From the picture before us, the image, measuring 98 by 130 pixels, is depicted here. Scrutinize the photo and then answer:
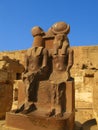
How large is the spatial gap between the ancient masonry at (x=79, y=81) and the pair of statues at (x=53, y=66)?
58 centimetres

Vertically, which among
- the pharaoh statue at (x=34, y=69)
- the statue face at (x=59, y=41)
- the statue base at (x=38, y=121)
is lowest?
the statue base at (x=38, y=121)

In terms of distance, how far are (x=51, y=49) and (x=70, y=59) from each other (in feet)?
2.72

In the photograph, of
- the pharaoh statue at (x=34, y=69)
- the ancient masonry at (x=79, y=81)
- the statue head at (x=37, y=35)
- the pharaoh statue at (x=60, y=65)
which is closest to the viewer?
the pharaoh statue at (x=60, y=65)

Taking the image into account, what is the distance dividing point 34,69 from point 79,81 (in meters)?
6.88

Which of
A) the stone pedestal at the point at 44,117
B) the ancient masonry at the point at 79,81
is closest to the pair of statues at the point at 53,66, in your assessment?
the stone pedestal at the point at 44,117

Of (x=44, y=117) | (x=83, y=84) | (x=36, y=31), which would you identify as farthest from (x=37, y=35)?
(x=83, y=84)

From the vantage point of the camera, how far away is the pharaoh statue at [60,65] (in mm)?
5160

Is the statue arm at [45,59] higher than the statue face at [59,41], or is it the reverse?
the statue face at [59,41]

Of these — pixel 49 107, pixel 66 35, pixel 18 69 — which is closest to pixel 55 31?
pixel 66 35

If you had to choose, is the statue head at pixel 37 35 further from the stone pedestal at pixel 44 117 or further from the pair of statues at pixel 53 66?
the stone pedestal at pixel 44 117

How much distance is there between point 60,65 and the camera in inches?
226

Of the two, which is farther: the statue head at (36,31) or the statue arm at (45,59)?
the statue head at (36,31)

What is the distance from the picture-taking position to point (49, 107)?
5.35 meters

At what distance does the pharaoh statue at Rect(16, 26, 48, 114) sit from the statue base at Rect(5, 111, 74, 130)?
0.24 metres
